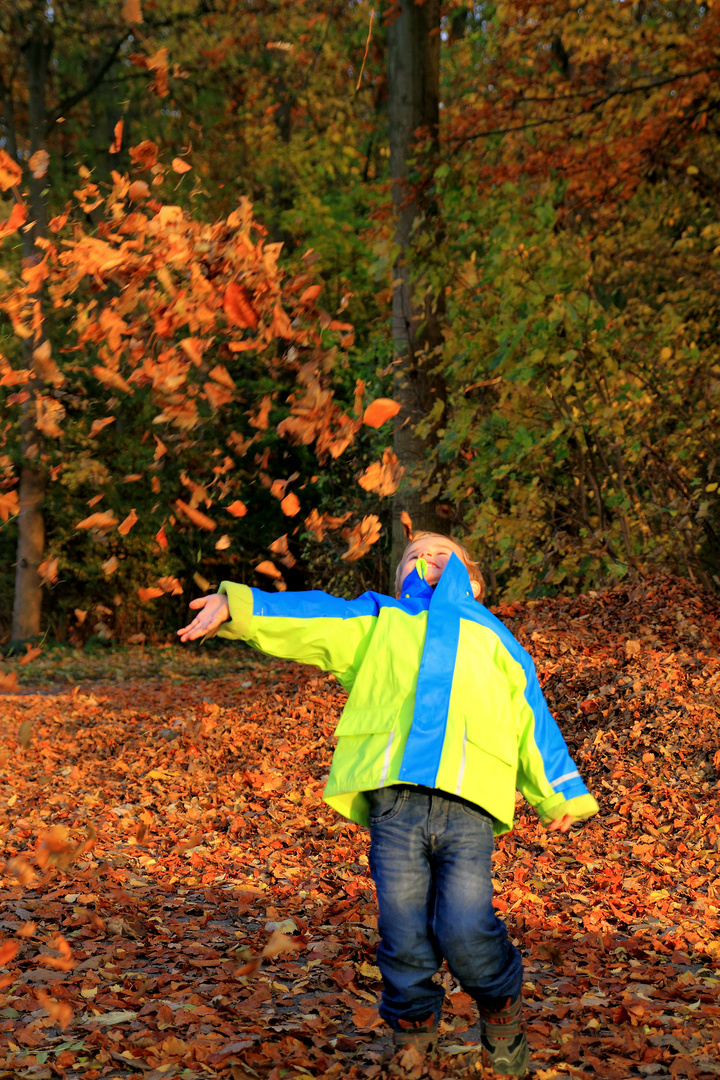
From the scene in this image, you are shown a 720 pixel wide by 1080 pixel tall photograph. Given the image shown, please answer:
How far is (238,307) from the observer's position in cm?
514

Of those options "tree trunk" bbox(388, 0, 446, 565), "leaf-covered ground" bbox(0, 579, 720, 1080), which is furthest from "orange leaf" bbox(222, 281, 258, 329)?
"tree trunk" bbox(388, 0, 446, 565)

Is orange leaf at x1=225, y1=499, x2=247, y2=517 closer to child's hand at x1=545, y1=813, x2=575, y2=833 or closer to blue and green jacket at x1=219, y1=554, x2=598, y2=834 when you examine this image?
blue and green jacket at x1=219, y1=554, x2=598, y2=834

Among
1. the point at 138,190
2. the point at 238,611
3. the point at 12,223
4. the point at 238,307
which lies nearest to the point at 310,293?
the point at 238,307

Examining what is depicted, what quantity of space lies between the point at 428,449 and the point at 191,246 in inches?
163

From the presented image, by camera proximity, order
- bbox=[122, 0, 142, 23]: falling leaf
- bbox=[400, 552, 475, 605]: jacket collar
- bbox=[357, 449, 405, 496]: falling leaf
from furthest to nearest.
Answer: bbox=[357, 449, 405, 496]: falling leaf → bbox=[122, 0, 142, 23]: falling leaf → bbox=[400, 552, 475, 605]: jacket collar

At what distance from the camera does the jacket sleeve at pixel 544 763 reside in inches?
110

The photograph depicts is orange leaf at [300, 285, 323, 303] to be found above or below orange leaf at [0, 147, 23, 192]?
below

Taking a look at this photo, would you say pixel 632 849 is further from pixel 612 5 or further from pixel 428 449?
pixel 612 5

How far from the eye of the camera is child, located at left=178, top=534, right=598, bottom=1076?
2.60m

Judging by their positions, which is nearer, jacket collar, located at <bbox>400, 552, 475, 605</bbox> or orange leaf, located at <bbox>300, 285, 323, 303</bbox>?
jacket collar, located at <bbox>400, 552, 475, 605</bbox>

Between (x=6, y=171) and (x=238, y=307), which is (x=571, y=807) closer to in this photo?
(x=238, y=307)

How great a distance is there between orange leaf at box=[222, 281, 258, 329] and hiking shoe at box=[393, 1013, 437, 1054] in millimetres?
3528

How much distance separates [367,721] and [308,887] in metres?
2.36

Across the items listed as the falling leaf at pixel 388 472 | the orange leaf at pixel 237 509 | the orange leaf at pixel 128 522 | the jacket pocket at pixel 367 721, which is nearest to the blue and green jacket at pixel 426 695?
the jacket pocket at pixel 367 721
